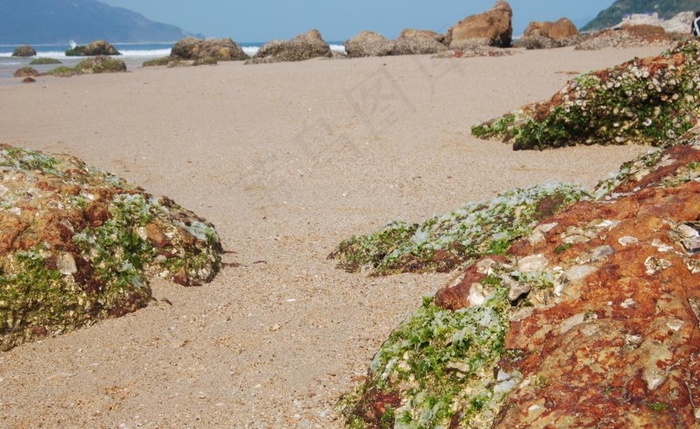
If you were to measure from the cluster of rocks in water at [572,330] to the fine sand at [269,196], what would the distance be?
20.4 inches

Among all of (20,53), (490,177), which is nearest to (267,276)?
(490,177)

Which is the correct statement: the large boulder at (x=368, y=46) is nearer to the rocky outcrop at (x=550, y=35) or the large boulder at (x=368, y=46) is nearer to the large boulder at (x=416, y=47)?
the large boulder at (x=416, y=47)

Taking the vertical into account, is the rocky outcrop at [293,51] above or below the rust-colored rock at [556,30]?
below

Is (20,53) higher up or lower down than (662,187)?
lower down

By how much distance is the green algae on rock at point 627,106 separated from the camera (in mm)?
8039

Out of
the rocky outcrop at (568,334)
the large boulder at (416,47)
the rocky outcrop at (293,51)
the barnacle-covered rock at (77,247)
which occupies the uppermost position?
the rocky outcrop at (568,334)

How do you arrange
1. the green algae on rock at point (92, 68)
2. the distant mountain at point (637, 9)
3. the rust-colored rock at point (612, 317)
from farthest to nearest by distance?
1. the distant mountain at point (637, 9)
2. the green algae on rock at point (92, 68)
3. the rust-colored rock at point (612, 317)

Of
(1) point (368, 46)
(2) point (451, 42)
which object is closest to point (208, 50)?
(1) point (368, 46)

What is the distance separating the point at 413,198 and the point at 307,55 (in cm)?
2008

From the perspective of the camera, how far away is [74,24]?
163875 mm

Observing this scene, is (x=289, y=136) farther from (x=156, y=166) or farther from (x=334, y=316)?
(x=334, y=316)

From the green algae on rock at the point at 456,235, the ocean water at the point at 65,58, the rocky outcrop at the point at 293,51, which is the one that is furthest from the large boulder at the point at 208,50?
the green algae on rock at the point at 456,235

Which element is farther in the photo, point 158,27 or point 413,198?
point 158,27

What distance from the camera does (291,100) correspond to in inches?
497
